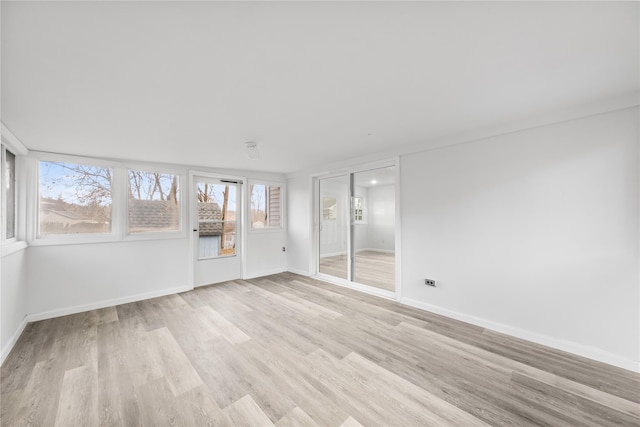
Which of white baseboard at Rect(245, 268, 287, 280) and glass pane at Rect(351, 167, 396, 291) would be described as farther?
white baseboard at Rect(245, 268, 287, 280)

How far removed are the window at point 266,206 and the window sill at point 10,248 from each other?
309cm

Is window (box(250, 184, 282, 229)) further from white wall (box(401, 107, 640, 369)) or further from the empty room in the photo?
white wall (box(401, 107, 640, 369))

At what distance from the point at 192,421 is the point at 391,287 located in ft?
10.1

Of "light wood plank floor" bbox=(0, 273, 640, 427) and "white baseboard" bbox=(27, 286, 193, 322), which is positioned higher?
"white baseboard" bbox=(27, 286, 193, 322)

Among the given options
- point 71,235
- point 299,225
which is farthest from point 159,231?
point 299,225

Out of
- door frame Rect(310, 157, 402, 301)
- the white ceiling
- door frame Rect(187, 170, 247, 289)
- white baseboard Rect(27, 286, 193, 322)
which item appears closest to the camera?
the white ceiling

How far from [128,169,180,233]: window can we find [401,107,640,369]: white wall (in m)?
4.03

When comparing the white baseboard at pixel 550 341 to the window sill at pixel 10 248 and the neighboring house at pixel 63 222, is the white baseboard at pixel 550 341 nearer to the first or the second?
the window sill at pixel 10 248

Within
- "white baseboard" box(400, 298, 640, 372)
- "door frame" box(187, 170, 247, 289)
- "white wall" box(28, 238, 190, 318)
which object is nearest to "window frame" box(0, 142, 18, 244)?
"white wall" box(28, 238, 190, 318)

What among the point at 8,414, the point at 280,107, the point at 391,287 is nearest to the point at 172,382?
the point at 8,414

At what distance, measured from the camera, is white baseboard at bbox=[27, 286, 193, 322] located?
322cm

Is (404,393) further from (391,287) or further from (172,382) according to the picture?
(391,287)

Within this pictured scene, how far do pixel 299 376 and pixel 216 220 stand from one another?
351cm

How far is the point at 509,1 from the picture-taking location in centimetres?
113
